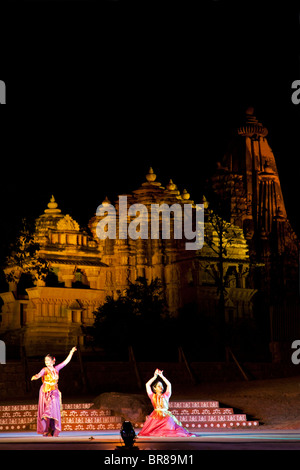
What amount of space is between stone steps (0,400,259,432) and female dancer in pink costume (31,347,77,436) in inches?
81.7

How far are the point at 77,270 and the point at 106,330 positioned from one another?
45.6 feet

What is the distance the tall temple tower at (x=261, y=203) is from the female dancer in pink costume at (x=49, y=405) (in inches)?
1737

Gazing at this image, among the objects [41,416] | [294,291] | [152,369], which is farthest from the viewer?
[294,291]

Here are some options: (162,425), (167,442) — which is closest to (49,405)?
(162,425)

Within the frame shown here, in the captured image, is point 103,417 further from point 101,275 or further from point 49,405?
point 101,275

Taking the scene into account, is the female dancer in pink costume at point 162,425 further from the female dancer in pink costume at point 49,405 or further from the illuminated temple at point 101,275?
the illuminated temple at point 101,275

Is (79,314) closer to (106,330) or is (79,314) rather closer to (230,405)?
(106,330)

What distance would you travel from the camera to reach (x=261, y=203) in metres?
77.2

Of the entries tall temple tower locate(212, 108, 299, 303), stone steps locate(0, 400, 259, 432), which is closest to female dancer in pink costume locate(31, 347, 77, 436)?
stone steps locate(0, 400, 259, 432)

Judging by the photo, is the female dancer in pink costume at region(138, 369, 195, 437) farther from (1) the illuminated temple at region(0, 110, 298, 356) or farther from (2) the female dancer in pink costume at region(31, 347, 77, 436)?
(1) the illuminated temple at region(0, 110, 298, 356)

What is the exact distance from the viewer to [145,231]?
5997 centimetres

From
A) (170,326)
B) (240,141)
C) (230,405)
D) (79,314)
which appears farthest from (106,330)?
(240,141)

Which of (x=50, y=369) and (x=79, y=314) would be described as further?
(x=79, y=314)

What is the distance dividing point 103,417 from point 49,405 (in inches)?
114
